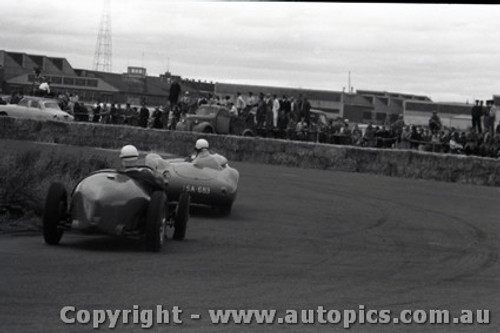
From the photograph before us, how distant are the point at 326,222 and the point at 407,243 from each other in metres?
1.89

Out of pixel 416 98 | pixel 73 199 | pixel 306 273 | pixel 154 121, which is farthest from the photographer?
pixel 416 98

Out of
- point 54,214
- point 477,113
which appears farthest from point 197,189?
point 477,113

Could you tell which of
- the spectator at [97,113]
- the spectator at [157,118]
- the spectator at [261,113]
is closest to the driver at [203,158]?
the spectator at [261,113]

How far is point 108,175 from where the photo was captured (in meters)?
9.34

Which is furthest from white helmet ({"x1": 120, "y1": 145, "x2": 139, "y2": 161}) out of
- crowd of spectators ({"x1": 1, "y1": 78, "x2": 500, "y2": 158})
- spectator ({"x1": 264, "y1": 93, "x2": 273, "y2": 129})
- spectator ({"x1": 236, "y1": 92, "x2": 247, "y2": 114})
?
spectator ({"x1": 236, "y1": 92, "x2": 247, "y2": 114})

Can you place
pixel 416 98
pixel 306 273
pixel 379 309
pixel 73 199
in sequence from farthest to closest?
pixel 416 98
pixel 73 199
pixel 306 273
pixel 379 309

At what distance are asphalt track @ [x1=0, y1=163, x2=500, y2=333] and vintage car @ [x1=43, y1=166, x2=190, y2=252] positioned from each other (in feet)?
0.69

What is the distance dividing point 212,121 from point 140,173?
59.7ft

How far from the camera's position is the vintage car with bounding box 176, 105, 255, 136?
27.4m

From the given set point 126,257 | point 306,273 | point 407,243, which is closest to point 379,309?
point 306,273

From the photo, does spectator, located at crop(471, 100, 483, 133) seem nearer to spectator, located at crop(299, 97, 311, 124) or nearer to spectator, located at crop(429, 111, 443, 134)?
spectator, located at crop(429, 111, 443, 134)

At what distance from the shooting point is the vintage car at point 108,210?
9.05m

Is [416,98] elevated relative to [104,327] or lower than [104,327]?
elevated

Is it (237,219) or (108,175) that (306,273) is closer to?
(108,175)
